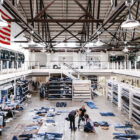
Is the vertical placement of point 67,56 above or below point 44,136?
above

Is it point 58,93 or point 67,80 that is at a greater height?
point 67,80

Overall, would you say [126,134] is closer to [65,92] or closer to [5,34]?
[65,92]

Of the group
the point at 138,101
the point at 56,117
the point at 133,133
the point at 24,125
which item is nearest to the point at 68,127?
the point at 56,117

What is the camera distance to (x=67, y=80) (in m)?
15.5

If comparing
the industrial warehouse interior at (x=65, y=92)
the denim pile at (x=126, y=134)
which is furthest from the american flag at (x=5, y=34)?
the denim pile at (x=126, y=134)

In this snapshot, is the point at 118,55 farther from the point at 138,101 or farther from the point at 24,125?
the point at 24,125

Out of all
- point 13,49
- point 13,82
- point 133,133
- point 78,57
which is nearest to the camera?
point 133,133

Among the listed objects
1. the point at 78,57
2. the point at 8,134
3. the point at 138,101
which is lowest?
the point at 8,134

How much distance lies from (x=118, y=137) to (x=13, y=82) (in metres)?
9.07

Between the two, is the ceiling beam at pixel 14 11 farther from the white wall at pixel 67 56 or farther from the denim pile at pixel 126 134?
the white wall at pixel 67 56

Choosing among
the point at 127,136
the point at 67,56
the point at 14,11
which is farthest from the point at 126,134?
the point at 67,56

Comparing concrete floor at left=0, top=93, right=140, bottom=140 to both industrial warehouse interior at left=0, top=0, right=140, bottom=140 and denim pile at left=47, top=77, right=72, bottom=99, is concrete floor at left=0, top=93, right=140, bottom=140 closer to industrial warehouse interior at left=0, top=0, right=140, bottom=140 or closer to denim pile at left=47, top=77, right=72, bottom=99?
industrial warehouse interior at left=0, top=0, right=140, bottom=140

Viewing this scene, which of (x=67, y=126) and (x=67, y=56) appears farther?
(x=67, y=56)

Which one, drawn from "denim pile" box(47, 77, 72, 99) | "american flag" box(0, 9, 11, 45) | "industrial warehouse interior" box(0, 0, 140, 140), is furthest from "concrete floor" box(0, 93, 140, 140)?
"american flag" box(0, 9, 11, 45)
